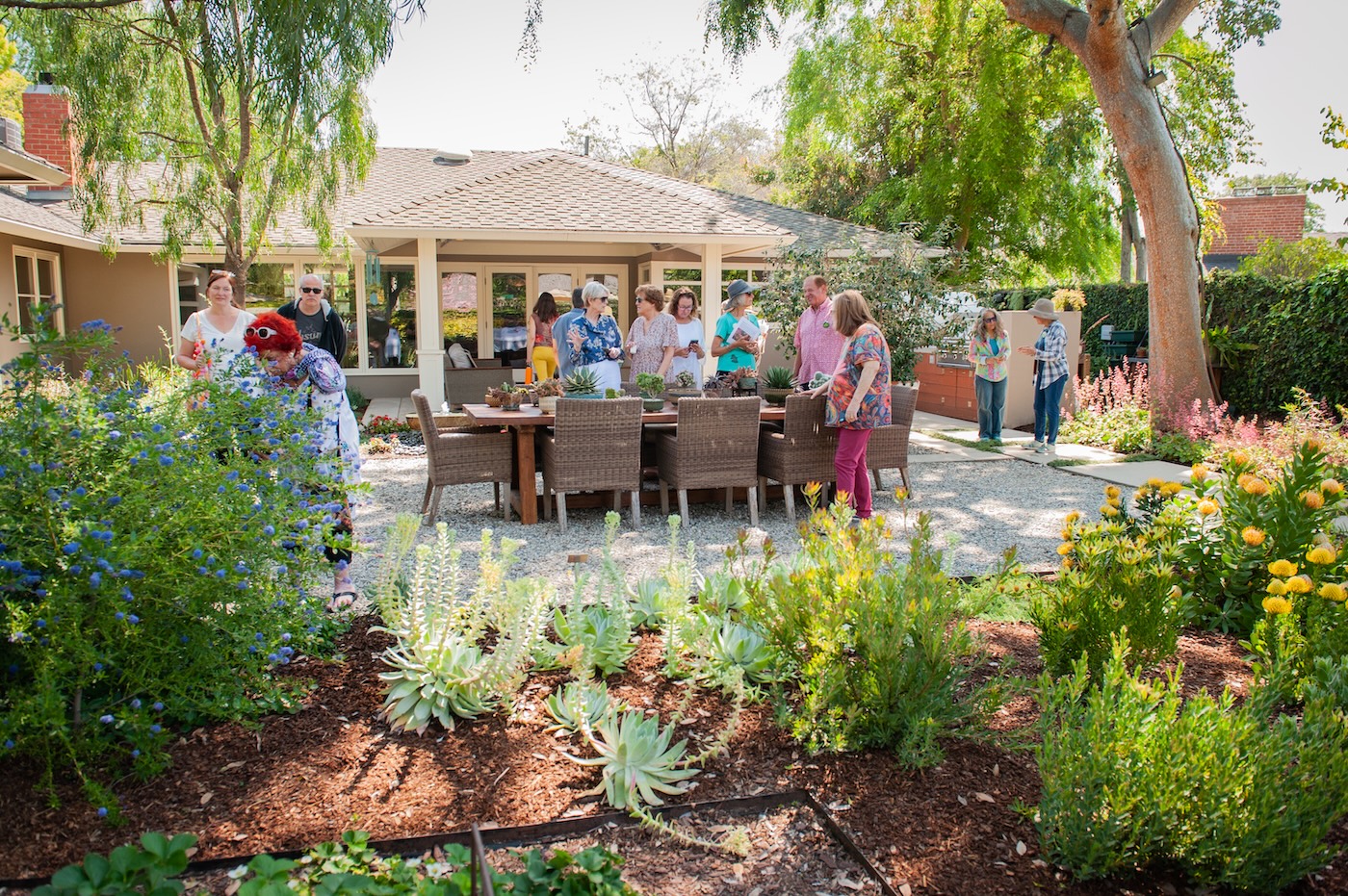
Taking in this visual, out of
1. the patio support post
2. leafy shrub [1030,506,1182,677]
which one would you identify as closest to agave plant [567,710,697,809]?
leafy shrub [1030,506,1182,677]

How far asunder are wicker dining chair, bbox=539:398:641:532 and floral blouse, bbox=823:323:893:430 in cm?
145

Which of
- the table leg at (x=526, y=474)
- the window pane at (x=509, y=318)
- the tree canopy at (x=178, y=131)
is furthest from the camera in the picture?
the window pane at (x=509, y=318)

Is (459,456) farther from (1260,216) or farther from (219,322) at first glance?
(1260,216)

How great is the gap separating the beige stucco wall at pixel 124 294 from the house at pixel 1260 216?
33437 millimetres

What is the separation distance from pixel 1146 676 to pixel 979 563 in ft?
8.07

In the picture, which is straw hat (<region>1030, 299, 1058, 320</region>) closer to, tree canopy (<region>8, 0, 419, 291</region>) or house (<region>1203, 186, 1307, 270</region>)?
tree canopy (<region>8, 0, 419, 291</region>)

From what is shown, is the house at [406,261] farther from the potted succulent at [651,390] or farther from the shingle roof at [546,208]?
the potted succulent at [651,390]

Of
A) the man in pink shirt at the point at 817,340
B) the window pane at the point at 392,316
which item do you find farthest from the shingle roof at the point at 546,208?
the man in pink shirt at the point at 817,340

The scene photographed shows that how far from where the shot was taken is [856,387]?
6414mm

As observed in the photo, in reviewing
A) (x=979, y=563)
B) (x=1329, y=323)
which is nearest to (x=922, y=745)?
(x=979, y=563)

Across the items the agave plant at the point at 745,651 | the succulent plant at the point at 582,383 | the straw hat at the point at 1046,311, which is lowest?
the agave plant at the point at 745,651

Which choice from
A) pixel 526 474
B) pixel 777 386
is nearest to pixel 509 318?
pixel 777 386

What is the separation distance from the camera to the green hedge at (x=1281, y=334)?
11.2m

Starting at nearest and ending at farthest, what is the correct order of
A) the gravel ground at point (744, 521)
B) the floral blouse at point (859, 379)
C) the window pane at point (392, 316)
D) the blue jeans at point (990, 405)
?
1. the gravel ground at point (744, 521)
2. the floral blouse at point (859, 379)
3. the blue jeans at point (990, 405)
4. the window pane at point (392, 316)
